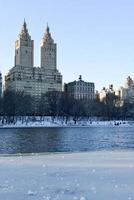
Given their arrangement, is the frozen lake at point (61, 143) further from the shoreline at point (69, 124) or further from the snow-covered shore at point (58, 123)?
the snow-covered shore at point (58, 123)

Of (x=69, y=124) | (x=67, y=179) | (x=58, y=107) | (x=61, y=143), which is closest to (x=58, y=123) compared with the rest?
(x=69, y=124)

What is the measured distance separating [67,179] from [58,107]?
14828cm

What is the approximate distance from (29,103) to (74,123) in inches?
842

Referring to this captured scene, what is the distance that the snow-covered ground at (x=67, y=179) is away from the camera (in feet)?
37.3

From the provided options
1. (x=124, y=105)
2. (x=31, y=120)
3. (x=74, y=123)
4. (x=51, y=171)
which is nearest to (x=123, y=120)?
(x=124, y=105)

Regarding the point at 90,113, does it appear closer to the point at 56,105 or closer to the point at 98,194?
the point at 56,105

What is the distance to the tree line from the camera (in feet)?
462

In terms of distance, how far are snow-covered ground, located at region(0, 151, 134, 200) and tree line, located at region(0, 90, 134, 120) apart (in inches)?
4774

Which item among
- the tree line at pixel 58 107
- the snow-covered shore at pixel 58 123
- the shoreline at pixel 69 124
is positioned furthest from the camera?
the snow-covered shore at pixel 58 123

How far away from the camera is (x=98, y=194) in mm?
11391

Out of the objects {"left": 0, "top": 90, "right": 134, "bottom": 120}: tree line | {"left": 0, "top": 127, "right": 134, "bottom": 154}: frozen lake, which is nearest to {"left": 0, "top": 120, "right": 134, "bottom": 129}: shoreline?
{"left": 0, "top": 90, "right": 134, "bottom": 120}: tree line

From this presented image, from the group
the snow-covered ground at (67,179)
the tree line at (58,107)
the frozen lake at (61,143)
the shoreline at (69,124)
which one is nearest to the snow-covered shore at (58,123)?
the shoreline at (69,124)

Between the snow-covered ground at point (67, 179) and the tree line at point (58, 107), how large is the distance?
12125 cm

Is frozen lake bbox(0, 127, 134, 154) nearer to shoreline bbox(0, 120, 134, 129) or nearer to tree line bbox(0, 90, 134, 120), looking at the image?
shoreline bbox(0, 120, 134, 129)
